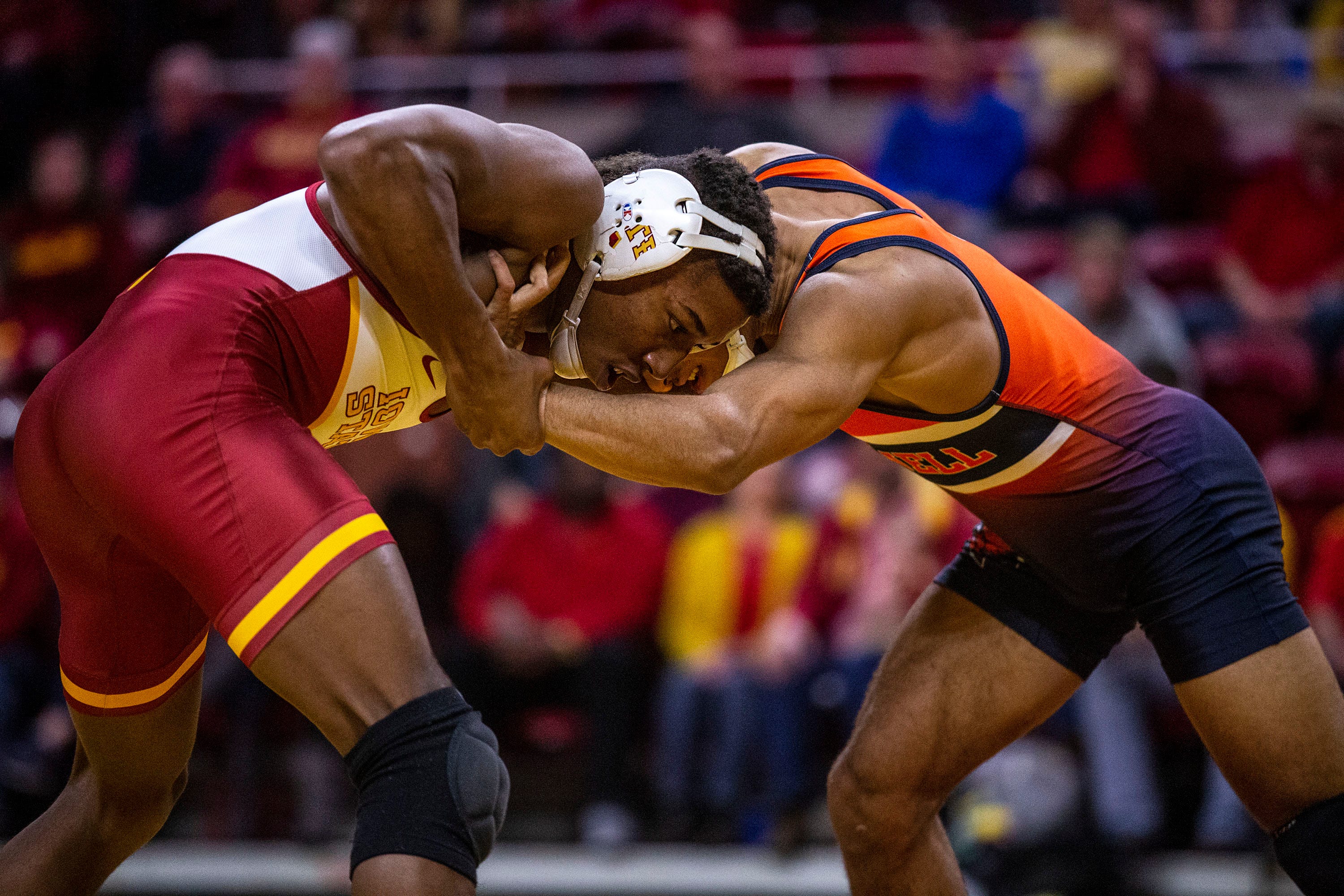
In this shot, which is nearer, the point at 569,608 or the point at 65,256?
the point at 569,608

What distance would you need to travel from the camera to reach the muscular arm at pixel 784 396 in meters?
2.98

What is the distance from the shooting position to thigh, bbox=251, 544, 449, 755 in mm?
2676

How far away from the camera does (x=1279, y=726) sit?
3.35 meters

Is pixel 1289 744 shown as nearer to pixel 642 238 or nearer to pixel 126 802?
pixel 642 238

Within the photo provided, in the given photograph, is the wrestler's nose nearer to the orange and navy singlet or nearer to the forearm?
the forearm

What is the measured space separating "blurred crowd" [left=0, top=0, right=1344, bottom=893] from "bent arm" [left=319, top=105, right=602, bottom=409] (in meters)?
3.62

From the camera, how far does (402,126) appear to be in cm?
276

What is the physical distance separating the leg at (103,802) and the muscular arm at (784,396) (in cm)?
115

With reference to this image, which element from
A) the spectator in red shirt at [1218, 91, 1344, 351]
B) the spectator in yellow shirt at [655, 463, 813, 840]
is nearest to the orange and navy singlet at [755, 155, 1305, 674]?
the spectator in yellow shirt at [655, 463, 813, 840]

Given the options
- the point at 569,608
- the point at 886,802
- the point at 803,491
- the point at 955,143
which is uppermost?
the point at 955,143

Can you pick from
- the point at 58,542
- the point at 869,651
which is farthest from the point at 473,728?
the point at 869,651

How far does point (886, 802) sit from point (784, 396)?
1.40 metres

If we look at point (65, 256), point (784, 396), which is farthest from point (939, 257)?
point (65, 256)

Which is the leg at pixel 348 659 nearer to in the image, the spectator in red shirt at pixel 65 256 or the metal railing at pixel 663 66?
the spectator in red shirt at pixel 65 256
